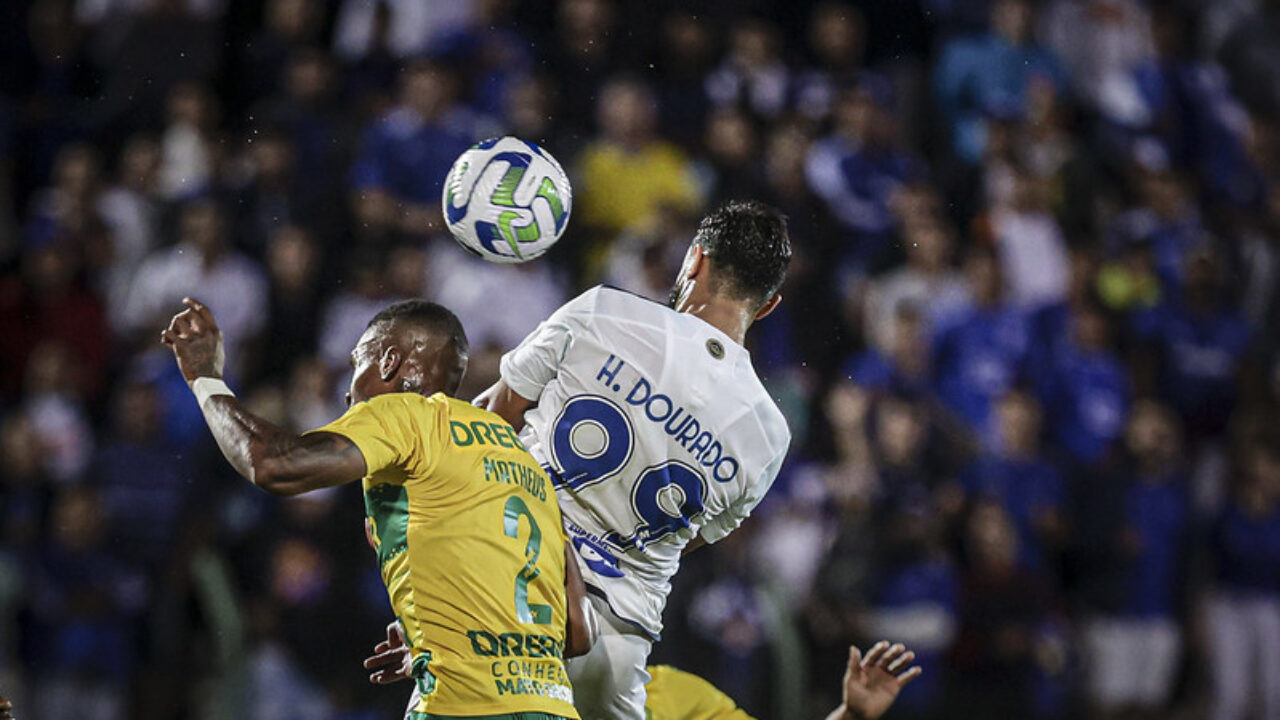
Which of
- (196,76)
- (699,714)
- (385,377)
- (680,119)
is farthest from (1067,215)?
(385,377)

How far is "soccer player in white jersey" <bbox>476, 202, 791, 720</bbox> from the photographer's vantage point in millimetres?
5562

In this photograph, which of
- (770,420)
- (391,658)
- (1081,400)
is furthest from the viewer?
(1081,400)

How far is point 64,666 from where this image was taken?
32.8ft

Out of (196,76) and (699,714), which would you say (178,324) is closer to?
(699,714)

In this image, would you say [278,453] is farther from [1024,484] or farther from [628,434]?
[1024,484]

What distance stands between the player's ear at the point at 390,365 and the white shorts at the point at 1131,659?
7.82 m

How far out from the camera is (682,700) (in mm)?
6039

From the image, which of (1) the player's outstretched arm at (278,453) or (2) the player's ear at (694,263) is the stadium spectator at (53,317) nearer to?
(2) the player's ear at (694,263)

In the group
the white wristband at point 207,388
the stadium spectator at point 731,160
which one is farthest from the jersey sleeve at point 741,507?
the stadium spectator at point 731,160

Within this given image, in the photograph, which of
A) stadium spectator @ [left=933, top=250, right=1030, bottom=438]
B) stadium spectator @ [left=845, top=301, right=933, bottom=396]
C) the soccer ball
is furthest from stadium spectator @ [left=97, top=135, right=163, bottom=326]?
the soccer ball

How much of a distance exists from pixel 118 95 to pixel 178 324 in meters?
8.48

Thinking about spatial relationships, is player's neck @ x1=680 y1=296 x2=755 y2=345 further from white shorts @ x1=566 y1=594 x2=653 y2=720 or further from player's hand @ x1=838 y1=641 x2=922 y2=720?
player's hand @ x1=838 y1=641 x2=922 y2=720

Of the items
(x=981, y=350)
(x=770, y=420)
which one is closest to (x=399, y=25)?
(x=981, y=350)

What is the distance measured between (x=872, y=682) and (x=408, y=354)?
2.31 meters
